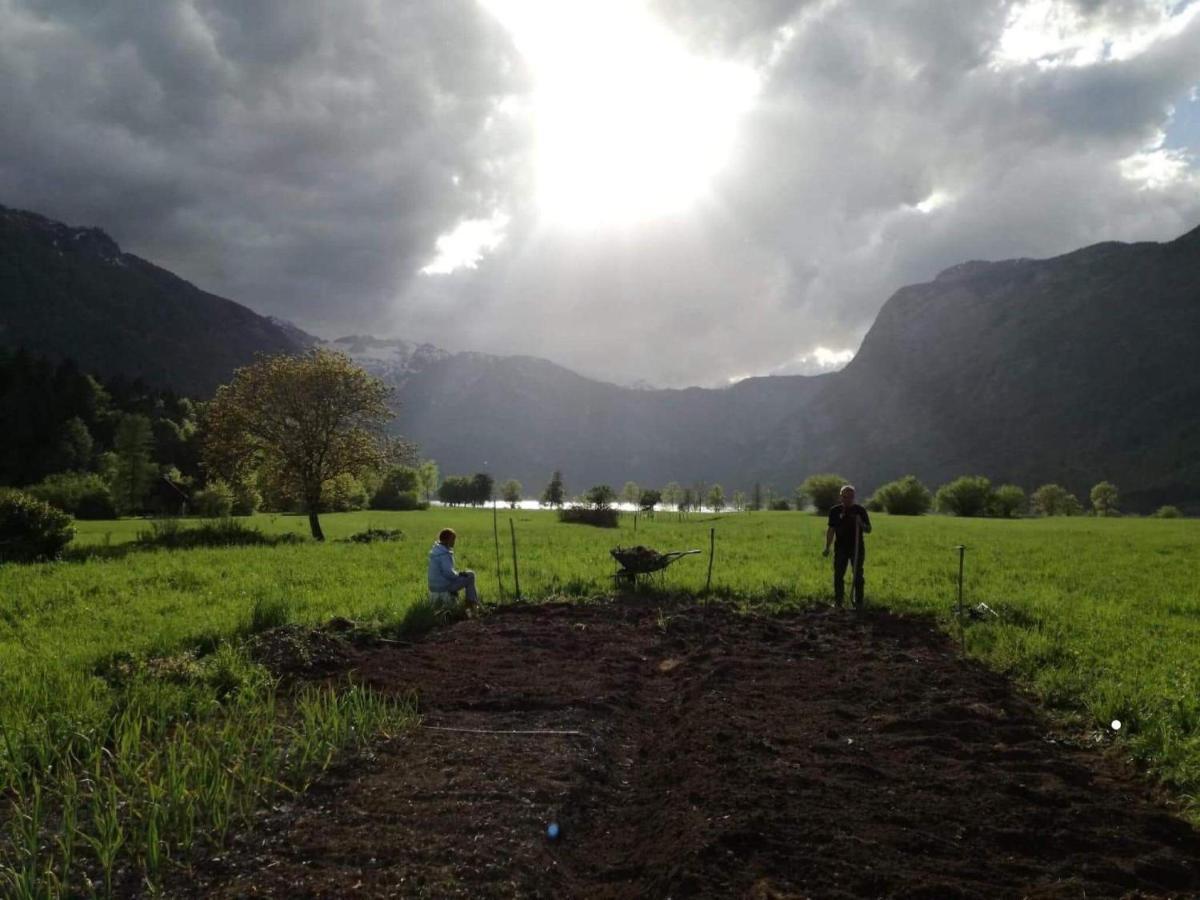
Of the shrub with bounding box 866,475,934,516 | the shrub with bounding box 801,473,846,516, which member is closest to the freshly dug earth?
the shrub with bounding box 801,473,846,516

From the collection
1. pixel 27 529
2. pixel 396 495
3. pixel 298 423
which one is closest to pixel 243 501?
pixel 396 495

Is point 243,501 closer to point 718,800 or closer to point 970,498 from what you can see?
point 718,800

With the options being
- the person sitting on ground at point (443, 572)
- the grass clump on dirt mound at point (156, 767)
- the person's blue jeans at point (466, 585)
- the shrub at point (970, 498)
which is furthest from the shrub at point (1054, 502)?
the grass clump on dirt mound at point (156, 767)

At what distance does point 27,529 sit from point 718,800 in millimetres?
25214

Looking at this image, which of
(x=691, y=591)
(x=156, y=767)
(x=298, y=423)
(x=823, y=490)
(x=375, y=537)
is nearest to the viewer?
(x=156, y=767)

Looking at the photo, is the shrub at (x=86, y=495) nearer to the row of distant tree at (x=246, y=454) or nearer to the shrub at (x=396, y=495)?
the row of distant tree at (x=246, y=454)

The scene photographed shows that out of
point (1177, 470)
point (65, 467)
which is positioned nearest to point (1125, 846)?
point (65, 467)

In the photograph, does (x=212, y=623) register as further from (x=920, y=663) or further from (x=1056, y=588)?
(x=1056, y=588)

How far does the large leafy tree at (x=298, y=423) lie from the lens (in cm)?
3638

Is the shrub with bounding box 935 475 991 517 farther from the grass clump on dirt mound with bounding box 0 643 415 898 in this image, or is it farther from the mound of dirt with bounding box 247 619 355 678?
the grass clump on dirt mound with bounding box 0 643 415 898

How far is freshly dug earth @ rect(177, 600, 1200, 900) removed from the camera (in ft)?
16.0

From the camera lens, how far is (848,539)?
622 inches

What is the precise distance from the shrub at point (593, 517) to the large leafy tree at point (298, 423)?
65.6 feet

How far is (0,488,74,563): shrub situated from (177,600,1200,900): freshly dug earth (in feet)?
62.9
